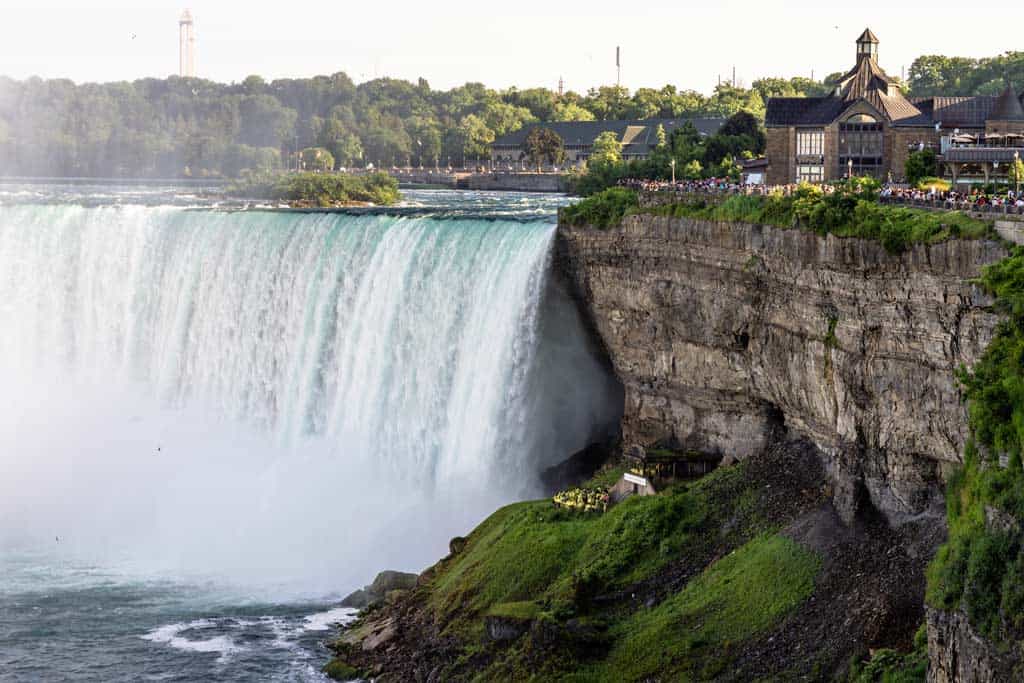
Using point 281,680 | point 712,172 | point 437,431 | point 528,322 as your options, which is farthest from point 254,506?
point 712,172

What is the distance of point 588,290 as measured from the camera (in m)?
47.6

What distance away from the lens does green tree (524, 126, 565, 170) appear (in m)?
125

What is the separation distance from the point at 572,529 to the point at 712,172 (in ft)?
124

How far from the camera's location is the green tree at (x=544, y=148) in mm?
125250

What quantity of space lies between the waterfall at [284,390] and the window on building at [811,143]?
11330mm

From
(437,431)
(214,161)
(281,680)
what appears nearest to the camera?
(281,680)

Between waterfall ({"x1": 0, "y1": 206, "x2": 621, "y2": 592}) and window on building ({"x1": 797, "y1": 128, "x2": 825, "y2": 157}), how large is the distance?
37.2ft

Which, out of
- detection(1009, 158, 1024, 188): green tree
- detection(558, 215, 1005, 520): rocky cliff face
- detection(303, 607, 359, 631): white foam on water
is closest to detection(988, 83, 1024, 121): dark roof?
detection(1009, 158, 1024, 188): green tree

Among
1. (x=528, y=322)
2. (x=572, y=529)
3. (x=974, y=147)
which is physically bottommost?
(x=572, y=529)

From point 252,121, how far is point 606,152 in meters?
77.7

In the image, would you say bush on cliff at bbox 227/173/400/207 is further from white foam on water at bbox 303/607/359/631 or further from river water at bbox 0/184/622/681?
white foam on water at bbox 303/607/359/631

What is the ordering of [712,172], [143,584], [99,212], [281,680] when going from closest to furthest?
[281,680] < [143,584] < [99,212] < [712,172]

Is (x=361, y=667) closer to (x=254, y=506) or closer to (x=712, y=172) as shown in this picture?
(x=254, y=506)

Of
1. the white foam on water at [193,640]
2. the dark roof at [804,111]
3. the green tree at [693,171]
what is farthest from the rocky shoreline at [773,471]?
the green tree at [693,171]
